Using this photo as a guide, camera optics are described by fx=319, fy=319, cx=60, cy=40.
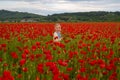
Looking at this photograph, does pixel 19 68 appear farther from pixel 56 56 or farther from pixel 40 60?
pixel 56 56

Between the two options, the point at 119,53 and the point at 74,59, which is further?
the point at 119,53

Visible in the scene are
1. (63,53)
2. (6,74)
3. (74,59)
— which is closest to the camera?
(6,74)

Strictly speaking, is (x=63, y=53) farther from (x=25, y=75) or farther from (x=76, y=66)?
(x=25, y=75)

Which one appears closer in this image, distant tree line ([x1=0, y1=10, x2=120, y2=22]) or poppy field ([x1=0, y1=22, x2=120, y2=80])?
poppy field ([x1=0, y1=22, x2=120, y2=80])

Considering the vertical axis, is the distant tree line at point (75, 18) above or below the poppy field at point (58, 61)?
below

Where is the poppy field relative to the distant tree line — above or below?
above

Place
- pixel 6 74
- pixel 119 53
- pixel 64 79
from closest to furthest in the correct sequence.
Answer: pixel 6 74 < pixel 64 79 < pixel 119 53

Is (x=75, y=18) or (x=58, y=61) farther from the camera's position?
(x=75, y=18)

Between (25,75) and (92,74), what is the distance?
148 centimetres

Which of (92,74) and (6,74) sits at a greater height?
(6,74)

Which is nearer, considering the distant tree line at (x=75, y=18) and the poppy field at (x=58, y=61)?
the poppy field at (x=58, y=61)

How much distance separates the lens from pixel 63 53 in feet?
32.0

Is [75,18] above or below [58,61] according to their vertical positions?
below

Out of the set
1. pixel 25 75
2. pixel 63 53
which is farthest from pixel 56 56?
pixel 25 75
